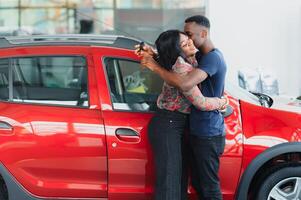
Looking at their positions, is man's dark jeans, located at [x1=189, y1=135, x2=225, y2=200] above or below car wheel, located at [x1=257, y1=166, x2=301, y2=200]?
above

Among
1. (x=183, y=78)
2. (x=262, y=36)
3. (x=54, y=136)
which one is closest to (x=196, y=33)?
(x=183, y=78)

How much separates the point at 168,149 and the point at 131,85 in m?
0.78

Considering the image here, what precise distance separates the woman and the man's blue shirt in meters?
0.06

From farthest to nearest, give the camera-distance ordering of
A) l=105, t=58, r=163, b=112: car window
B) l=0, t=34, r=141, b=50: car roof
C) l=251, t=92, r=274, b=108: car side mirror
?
l=251, t=92, r=274, b=108: car side mirror < l=0, t=34, r=141, b=50: car roof < l=105, t=58, r=163, b=112: car window

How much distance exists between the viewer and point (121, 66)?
4.59 meters

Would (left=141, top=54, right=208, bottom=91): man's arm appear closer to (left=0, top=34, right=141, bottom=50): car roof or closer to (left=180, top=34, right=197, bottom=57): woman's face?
(left=180, top=34, right=197, bottom=57): woman's face

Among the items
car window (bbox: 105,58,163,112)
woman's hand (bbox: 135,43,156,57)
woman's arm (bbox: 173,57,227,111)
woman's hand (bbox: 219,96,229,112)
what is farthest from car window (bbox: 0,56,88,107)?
woman's hand (bbox: 219,96,229,112)

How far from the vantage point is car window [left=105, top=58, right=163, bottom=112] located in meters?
4.46

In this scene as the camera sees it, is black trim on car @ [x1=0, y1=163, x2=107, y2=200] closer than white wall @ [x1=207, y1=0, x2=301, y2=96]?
Yes

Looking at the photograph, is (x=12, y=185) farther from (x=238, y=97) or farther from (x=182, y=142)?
(x=238, y=97)

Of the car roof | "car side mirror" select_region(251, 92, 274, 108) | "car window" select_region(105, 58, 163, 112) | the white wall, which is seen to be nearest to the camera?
"car window" select_region(105, 58, 163, 112)

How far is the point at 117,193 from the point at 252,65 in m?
5.53

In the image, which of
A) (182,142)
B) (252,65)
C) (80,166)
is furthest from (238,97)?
(252,65)

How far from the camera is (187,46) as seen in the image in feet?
13.2
